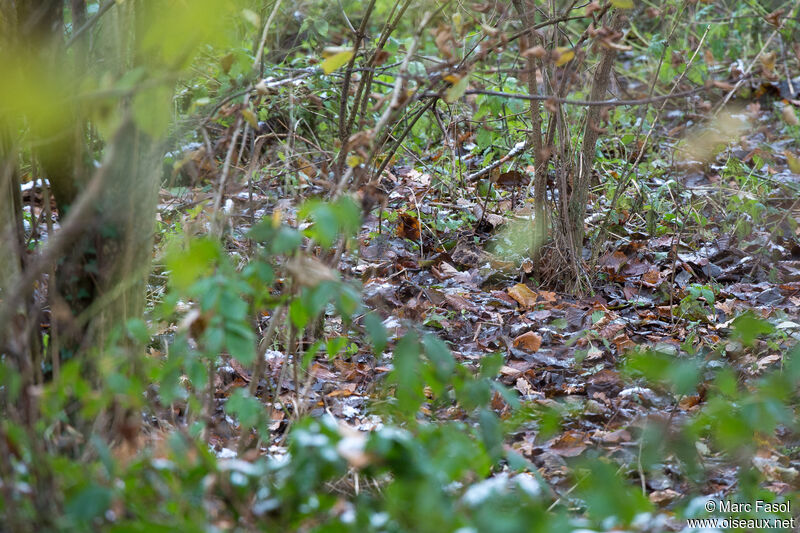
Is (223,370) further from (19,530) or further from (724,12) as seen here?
(724,12)

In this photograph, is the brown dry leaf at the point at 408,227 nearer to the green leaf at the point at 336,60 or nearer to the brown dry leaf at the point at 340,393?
the brown dry leaf at the point at 340,393

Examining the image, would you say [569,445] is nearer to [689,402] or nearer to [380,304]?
[689,402]

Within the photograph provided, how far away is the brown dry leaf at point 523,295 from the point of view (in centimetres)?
381

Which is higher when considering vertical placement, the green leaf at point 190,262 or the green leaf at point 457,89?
the green leaf at point 457,89

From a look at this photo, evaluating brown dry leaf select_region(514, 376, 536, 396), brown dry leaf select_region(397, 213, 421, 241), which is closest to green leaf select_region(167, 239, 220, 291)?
brown dry leaf select_region(514, 376, 536, 396)

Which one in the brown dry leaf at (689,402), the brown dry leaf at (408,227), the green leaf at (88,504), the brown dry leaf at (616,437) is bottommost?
the brown dry leaf at (689,402)

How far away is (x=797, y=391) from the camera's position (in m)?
2.84

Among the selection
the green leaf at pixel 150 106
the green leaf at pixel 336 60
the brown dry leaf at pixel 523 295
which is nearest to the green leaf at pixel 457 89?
the green leaf at pixel 336 60

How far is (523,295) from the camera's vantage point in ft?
12.7

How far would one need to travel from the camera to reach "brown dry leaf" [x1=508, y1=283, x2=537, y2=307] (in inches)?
150

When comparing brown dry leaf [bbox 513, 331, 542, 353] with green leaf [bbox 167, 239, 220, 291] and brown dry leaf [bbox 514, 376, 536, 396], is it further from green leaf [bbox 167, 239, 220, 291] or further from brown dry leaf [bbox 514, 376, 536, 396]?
green leaf [bbox 167, 239, 220, 291]

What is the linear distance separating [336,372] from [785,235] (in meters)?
2.77

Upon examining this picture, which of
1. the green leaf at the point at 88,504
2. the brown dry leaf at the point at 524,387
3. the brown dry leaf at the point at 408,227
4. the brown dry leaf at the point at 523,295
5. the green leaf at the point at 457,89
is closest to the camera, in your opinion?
the green leaf at the point at 88,504

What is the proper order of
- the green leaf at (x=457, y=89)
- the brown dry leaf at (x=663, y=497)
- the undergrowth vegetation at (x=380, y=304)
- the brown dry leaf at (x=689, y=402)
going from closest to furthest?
the undergrowth vegetation at (x=380, y=304)
the green leaf at (x=457, y=89)
the brown dry leaf at (x=663, y=497)
the brown dry leaf at (x=689, y=402)
